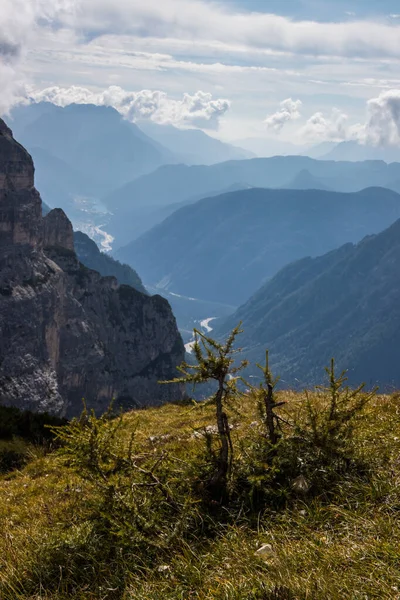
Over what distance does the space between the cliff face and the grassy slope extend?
295ft

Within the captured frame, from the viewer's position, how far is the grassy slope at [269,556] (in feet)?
14.6

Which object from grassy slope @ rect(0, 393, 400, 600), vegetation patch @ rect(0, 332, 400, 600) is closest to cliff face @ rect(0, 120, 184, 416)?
vegetation patch @ rect(0, 332, 400, 600)

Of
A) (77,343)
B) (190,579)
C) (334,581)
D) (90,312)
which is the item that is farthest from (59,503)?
(90,312)

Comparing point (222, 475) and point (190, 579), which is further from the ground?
point (222, 475)

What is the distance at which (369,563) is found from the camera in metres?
4.60

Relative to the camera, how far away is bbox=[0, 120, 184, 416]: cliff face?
380 feet

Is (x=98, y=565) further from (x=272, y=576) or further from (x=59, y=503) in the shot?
(x=59, y=503)

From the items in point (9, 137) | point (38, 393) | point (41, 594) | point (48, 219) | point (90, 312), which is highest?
point (9, 137)

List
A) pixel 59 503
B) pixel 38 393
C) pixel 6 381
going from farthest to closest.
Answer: pixel 38 393 < pixel 6 381 < pixel 59 503

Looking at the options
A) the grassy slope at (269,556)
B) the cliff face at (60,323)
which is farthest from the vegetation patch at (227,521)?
the cliff face at (60,323)

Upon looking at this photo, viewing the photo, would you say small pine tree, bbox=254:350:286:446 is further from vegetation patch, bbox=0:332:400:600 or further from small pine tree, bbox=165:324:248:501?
small pine tree, bbox=165:324:248:501

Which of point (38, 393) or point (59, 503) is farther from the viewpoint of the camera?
point (38, 393)

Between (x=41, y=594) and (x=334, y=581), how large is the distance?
3329mm

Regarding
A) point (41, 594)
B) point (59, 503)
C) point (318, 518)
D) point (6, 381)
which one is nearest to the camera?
point (41, 594)
